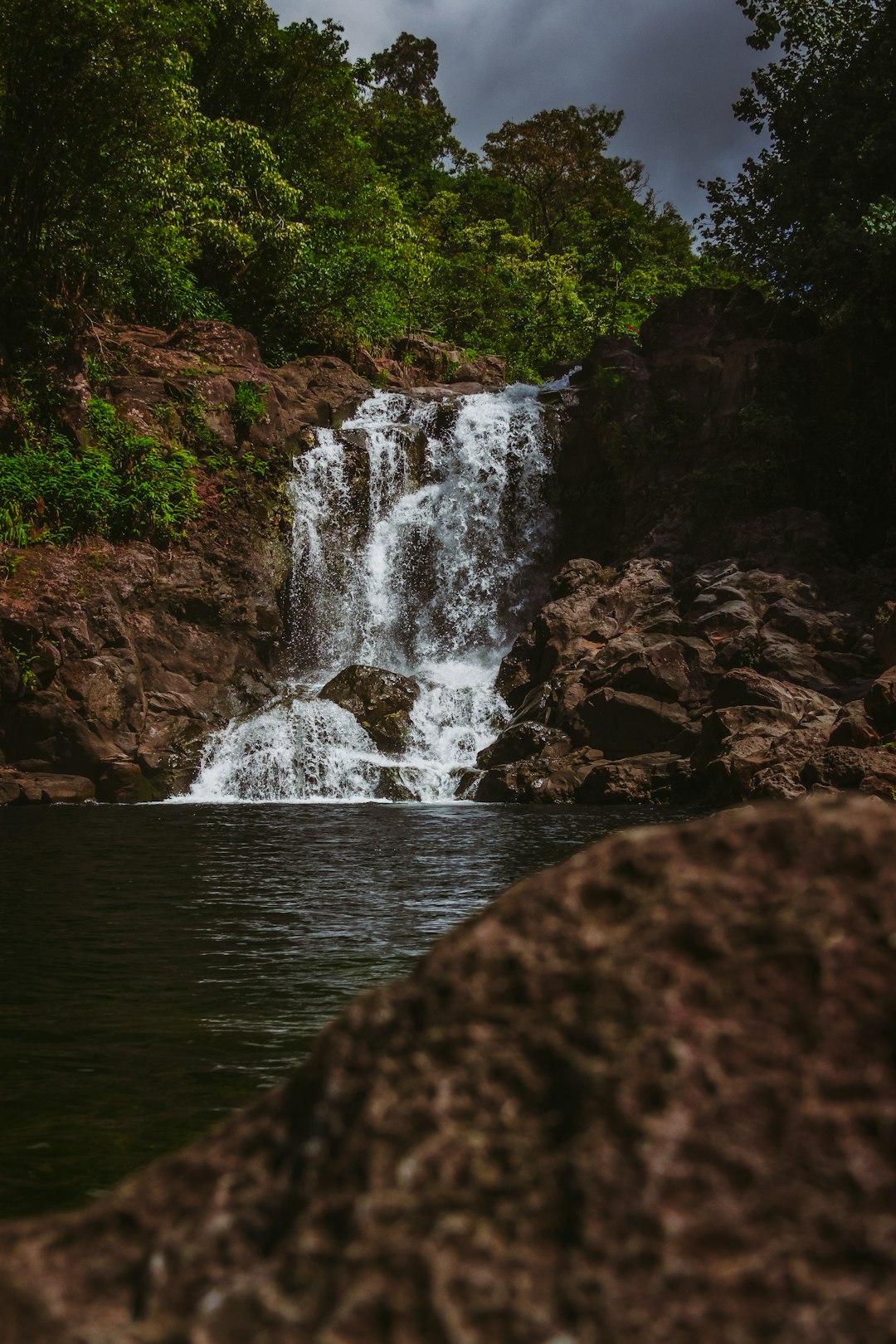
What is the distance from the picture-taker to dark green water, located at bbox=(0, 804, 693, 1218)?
3.46 meters

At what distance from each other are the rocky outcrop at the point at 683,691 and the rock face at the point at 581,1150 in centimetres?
1092

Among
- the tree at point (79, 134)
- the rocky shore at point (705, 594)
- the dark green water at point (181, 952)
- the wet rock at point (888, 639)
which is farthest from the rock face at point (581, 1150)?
the tree at point (79, 134)

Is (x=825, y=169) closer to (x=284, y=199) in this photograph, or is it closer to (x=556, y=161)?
(x=284, y=199)

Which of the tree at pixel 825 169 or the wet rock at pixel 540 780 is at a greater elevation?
the tree at pixel 825 169

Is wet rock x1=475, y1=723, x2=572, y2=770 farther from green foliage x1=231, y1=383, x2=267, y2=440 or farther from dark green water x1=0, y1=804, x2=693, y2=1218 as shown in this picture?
green foliage x1=231, y1=383, x2=267, y2=440

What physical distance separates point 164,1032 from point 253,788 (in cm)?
1301

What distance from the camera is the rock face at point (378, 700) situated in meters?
18.3

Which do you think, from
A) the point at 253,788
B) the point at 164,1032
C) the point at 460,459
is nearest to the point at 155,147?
the point at 460,459

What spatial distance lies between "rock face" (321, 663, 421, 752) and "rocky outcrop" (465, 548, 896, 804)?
1796mm

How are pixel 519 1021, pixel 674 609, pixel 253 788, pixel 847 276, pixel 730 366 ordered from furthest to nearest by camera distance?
pixel 730 366 < pixel 847 276 < pixel 674 609 < pixel 253 788 < pixel 519 1021

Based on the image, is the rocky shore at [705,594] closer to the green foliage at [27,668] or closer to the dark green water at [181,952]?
the dark green water at [181,952]

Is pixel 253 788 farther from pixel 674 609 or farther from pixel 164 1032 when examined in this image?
pixel 164 1032

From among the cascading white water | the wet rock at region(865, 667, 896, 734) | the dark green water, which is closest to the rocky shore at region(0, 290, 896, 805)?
the wet rock at region(865, 667, 896, 734)

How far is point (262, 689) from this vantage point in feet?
64.7
